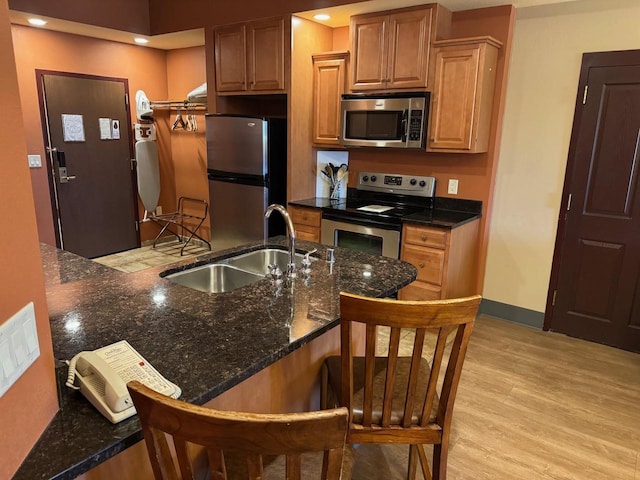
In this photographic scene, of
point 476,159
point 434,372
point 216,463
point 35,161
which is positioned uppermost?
point 476,159

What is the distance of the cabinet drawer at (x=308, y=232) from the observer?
3.82 m

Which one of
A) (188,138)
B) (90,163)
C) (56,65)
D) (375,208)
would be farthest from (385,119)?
(56,65)

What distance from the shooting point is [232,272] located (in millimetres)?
2227

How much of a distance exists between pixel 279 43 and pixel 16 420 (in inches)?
140

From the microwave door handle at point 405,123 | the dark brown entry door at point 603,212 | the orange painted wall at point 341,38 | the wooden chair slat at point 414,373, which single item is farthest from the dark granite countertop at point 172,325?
the orange painted wall at point 341,38

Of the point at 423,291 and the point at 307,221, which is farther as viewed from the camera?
the point at 307,221

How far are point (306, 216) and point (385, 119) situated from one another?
3.45 feet

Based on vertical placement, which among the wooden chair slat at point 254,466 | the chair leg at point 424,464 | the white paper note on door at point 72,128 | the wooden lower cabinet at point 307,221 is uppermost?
the white paper note on door at point 72,128

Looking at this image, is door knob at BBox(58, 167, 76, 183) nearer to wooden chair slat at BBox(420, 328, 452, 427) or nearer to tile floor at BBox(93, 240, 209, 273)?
tile floor at BBox(93, 240, 209, 273)

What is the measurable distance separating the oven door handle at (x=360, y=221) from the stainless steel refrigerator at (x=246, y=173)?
606 millimetres

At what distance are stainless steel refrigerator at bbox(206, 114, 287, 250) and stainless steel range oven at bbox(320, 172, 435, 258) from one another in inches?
24.7

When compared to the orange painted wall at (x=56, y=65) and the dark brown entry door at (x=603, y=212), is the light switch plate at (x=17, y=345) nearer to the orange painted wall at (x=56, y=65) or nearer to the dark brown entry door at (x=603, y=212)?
the dark brown entry door at (x=603, y=212)

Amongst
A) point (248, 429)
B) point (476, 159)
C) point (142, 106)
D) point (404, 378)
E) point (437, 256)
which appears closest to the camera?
point (248, 429)

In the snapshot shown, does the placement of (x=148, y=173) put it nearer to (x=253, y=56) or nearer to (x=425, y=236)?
(x=253, y=56)
